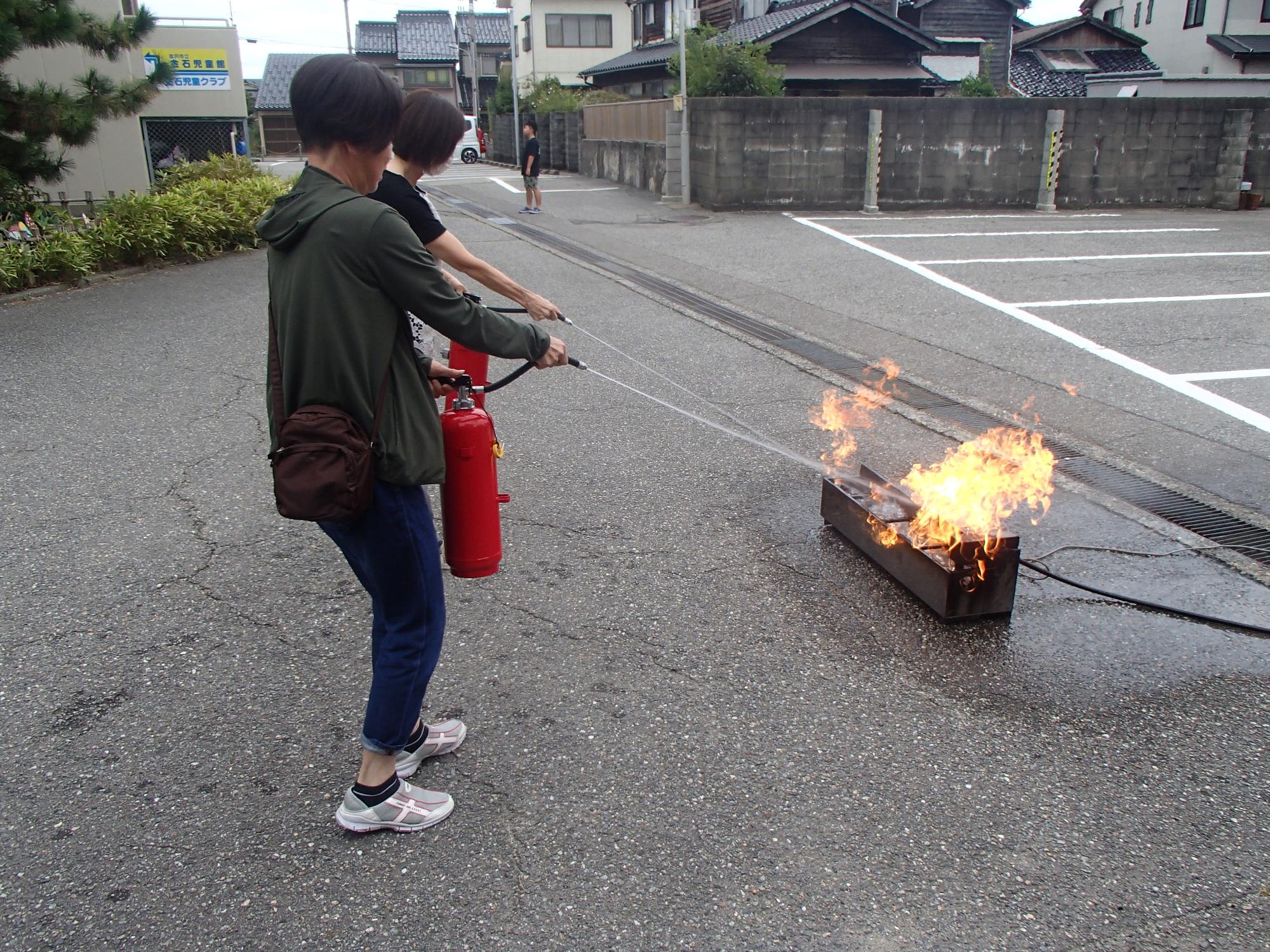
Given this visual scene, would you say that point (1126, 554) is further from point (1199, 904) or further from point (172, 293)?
point (172, 293)

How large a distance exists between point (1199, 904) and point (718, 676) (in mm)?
1486

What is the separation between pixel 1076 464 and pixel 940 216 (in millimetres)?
13070

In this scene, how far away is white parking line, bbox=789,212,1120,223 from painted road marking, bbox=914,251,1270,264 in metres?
4.12

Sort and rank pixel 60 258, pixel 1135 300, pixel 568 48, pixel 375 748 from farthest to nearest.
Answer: pixel 568 48, pixel 60 258, pixel 1135 300, pixel 375 748

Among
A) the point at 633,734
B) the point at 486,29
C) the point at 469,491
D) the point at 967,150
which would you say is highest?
the point at 486,29

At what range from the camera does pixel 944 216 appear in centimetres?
1711

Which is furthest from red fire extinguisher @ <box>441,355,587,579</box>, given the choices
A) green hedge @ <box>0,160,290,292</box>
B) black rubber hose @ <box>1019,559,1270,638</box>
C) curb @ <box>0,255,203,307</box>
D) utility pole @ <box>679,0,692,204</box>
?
utility pole @ <box>679,0,692,204</box>

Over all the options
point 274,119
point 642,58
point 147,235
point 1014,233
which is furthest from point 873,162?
point 274,119

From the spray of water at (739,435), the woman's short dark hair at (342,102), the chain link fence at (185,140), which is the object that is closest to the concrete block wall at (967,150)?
the chain link fence at (185,140)

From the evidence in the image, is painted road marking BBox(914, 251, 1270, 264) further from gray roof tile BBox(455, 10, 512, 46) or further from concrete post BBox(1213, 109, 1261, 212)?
gray roof tile BBox(455, 10, 512, 46)

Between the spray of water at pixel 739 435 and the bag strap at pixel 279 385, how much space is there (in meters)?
3.30

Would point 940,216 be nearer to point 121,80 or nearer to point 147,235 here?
point 147,235

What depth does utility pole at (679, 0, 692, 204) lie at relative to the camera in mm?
17781

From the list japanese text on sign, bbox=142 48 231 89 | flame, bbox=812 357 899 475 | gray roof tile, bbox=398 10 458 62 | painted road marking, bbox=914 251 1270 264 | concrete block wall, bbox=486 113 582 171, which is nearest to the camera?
flame, bbox=812 357 899 475
